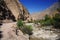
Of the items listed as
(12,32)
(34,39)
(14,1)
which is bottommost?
(34,39)

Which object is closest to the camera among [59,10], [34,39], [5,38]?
[5,38]

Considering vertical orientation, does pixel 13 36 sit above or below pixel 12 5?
below

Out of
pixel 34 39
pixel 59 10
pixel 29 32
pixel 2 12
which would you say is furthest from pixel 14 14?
pixel 59 10

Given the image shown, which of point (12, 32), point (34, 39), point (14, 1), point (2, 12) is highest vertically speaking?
point (14, 1)

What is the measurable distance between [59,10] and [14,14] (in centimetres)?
2705

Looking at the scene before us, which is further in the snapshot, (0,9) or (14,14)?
(14,14)

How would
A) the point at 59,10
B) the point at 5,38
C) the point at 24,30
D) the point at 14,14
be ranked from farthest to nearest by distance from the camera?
the point at 59,10 < the point at 14,14 < the point at 24,30 < the point at 5,38

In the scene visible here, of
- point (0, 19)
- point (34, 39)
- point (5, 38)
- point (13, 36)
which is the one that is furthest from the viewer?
point (0, 19)

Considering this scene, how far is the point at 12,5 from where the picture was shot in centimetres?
3494

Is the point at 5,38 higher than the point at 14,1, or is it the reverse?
the point at 14,1

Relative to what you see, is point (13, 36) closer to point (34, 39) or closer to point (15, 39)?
point (15, 39)

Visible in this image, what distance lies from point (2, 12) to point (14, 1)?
9040mm

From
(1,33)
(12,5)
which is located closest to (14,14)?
(12,5)

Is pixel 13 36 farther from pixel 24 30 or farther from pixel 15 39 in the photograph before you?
pixel 24 30
